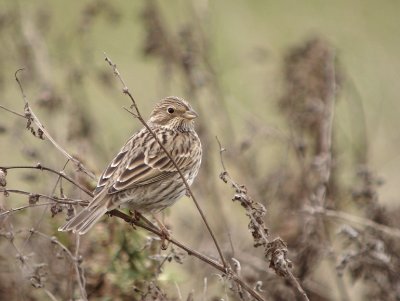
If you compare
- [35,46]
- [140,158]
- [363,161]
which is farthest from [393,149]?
[140,158]

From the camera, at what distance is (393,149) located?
10.9 meters

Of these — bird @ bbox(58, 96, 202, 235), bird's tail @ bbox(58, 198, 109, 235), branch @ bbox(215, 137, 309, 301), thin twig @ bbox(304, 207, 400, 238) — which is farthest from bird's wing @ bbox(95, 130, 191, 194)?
branch @ bbox(215, 137, 309, 301)

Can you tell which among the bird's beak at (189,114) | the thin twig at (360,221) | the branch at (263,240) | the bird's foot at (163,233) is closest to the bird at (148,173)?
the bird's beak at (189,114)

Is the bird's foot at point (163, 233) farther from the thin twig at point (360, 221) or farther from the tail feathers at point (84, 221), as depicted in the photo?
the thin twig at point (360, 221)

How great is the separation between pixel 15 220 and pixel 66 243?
0.79 meters

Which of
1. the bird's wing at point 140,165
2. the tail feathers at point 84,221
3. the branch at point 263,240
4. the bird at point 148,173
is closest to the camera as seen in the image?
the branch at point 263,240

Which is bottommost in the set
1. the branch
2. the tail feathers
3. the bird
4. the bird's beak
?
the branch

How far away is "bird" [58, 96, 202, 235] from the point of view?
5875 millimetres

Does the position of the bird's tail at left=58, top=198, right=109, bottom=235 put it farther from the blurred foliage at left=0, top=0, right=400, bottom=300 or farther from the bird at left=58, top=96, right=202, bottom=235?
the blurred foliage at left=0, top=0, right=400, bottom=300

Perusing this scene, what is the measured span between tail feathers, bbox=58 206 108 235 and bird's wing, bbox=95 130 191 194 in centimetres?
22

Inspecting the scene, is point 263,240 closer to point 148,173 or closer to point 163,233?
point 163,233

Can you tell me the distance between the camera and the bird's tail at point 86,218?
18.4 feet

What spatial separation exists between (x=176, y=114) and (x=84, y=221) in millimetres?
1867

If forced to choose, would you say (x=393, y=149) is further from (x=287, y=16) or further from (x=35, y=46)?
(x=287, y=16)
